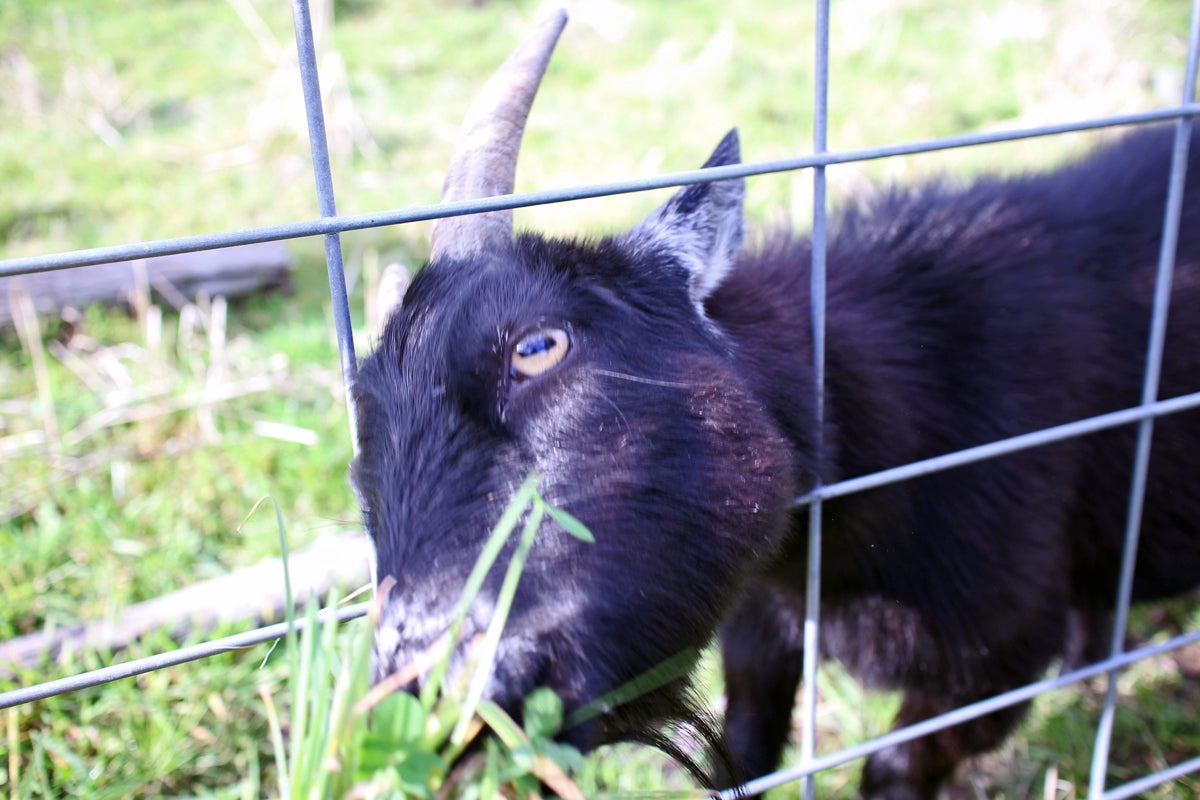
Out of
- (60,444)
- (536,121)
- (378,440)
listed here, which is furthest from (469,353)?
(536,121)

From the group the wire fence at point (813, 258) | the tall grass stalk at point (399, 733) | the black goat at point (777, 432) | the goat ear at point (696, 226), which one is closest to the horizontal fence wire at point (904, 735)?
the wire fence at point (813, 258)

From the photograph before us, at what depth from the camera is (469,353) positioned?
1694mm

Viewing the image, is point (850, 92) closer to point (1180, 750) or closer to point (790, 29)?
point (790, 29)

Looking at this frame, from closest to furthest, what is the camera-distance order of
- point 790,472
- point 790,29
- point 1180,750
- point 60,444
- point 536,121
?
point 790,472
point 1180,750
point 60,444
point 536,121
point 790,29

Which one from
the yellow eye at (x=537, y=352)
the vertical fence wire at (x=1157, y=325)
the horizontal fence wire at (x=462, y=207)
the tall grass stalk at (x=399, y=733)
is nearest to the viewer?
the tall grass stalk at (x=399, y=733)

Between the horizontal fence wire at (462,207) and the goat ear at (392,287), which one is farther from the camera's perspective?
the goat ear at (392,287)

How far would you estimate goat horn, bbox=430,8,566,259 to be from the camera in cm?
181

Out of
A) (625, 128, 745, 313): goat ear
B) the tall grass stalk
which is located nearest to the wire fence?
the tall grass stalk

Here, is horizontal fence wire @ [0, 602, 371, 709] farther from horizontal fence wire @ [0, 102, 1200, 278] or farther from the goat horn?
the goat horn

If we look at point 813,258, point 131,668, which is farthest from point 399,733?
point 813,258

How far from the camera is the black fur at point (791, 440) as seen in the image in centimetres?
155

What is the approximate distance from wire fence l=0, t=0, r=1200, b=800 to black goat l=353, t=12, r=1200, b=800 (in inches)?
7.5

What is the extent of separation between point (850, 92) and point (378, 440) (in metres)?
6.75

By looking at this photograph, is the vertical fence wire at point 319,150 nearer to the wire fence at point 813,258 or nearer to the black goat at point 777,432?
the wire fence at point 813,258
